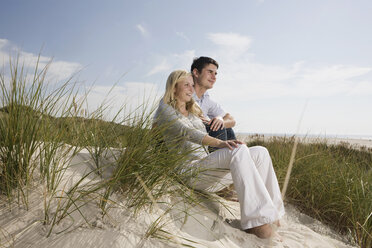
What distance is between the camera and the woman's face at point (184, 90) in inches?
120

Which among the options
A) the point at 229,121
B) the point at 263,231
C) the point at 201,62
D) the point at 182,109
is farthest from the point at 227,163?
the point at 201,62

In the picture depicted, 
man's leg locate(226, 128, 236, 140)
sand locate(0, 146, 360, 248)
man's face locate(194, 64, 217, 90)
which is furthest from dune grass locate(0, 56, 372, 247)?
man's face locate(194, 64, 217, 90)

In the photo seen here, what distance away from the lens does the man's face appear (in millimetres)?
4570

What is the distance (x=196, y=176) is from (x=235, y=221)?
0.67 metres

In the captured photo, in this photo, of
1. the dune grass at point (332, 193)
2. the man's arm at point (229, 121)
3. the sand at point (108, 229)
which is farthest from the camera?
the man's arm at point (229, 121)

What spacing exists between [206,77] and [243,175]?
2.60 m

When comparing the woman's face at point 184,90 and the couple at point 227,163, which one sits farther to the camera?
the woman's face at point 184,90

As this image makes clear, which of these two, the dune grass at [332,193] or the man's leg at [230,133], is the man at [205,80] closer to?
the man's leg at [230,133]

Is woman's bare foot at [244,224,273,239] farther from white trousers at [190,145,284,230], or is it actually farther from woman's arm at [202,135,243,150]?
woman's arm at [202,135,243,150]

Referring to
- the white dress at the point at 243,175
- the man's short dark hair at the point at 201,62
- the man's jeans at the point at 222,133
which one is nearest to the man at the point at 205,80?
the man's short dark hair at the point at 201,62

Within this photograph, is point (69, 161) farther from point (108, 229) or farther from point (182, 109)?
point (182, 109)

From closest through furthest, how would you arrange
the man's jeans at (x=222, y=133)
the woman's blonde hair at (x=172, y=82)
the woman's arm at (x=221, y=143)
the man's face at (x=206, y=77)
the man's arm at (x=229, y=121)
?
1. the woman's arm at (x=221, y=143)
2. the woman's blonde hair at (x=172, y=82)
3. the man's jeans at (x=222, y=133)
4. the man's arm at (x=229, y=121)
5. the man's face at (x=206, y=77)

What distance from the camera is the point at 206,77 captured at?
4.58 m

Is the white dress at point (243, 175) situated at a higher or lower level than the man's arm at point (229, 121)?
lower
